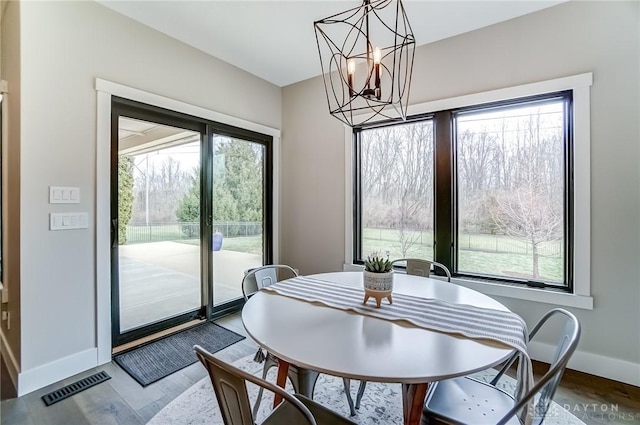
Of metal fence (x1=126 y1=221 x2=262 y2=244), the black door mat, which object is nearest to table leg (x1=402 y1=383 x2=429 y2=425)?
the black door mat

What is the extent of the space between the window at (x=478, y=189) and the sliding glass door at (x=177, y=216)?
4.52 feet

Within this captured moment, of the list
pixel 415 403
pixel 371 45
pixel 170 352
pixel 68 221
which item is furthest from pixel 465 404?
pixel 68 221

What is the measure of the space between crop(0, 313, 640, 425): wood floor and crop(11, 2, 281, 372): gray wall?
0.27 meters

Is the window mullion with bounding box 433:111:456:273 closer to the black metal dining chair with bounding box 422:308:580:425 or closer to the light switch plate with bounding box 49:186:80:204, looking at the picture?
the black metal dining chair with bounding box 422:308:580:425

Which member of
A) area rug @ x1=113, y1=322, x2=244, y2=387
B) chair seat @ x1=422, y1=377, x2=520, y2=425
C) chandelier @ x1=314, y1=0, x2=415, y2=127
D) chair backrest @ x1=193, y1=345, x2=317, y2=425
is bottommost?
area rug @ x1=113, y1=322, x2=244, y2=387

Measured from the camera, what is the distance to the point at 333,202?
343 cm

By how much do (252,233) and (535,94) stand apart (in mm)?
3080

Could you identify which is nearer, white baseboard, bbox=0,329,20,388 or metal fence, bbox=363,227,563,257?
white baseboard, bbox=0,329,20,388

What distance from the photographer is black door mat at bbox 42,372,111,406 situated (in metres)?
1.86

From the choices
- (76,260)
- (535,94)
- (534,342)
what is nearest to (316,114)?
(535,94)

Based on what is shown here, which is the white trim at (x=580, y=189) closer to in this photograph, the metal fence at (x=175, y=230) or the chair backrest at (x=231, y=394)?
the chair backrest at (x=231, y=394)

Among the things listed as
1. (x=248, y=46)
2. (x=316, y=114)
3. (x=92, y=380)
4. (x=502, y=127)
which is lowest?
(x=92, y=380)

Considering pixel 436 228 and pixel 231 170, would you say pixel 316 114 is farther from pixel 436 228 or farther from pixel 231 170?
pixel 436 228

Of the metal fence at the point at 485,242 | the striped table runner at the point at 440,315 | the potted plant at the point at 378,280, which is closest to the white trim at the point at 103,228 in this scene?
the striped table runner at the point at 440,315
